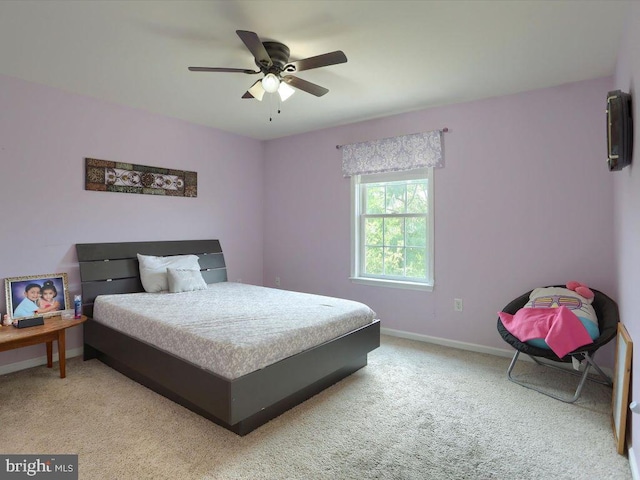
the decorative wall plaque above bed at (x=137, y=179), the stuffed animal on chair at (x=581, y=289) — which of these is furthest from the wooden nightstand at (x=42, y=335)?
the stuffed animal on chair at (x=581, y=289)

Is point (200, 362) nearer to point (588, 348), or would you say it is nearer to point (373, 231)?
point (588, 348)

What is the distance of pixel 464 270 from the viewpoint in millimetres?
3648

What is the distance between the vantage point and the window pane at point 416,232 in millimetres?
3938

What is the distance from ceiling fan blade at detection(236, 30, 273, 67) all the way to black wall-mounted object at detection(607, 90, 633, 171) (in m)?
1.97

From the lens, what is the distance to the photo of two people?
3043mm

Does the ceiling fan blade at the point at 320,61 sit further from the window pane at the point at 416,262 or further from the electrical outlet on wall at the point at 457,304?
the electrical outlet on wall at the point at 457,304

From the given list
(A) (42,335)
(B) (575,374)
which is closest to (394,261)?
(B) (575,374)

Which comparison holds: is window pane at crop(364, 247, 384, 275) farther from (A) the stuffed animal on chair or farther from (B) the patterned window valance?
(A) the stuffed animal on chair

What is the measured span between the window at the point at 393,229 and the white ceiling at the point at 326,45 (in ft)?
3.01

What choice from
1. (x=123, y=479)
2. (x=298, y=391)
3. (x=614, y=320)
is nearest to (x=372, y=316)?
(x=298, y=391)

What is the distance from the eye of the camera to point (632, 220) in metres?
1.92

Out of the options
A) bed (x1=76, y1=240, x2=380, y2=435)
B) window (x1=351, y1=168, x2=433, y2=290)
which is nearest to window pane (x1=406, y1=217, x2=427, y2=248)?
window (x1=351, y1=168, x2=433, y2=290)

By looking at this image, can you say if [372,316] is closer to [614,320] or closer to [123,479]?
[614,320]

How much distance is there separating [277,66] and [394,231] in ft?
7.65
